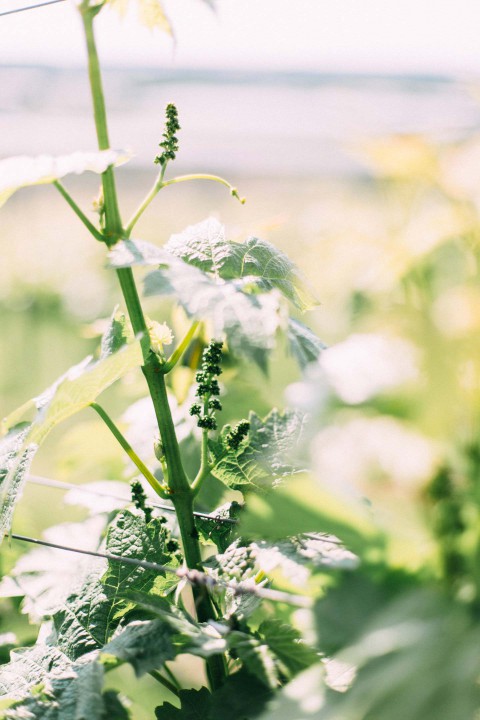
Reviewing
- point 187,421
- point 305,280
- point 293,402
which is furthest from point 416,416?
point 187,421

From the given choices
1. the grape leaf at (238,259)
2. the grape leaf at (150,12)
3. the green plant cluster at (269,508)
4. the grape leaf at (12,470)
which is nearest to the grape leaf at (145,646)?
the green plant cluster at (269,508)

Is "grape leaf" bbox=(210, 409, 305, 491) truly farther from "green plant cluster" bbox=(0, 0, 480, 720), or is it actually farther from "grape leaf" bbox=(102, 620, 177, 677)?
"grape leaf" bbox=(102, 620, 177, 677)

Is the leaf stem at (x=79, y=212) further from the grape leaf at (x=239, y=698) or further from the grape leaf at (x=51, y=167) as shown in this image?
the grape leaf at (x=239, y=698)

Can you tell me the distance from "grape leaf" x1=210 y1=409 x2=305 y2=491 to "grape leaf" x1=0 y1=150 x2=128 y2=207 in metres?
0.21

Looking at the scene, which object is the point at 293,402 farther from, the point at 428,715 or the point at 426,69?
the point at 426,69

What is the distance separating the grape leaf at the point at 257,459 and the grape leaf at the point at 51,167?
21 cm

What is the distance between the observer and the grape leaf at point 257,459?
492 millimetres

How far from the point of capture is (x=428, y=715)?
237 mm

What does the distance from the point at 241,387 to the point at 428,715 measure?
0.53 meters

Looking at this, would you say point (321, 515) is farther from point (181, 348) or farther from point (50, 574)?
point (50, 574)

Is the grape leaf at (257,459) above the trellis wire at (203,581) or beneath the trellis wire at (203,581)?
above

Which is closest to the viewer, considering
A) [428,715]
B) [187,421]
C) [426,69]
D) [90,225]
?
[428,715]

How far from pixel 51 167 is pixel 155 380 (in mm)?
158

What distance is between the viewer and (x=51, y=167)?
43 centimetres
